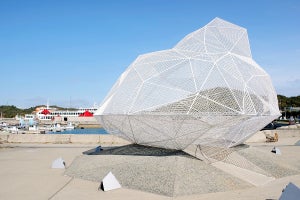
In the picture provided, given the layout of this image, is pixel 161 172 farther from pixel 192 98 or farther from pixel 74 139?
pixel 74 139

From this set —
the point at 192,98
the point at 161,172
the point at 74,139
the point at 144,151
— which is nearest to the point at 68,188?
the point at 161,172

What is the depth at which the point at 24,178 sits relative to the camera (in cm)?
1528

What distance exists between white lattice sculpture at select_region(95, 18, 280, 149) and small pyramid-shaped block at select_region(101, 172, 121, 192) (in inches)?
122

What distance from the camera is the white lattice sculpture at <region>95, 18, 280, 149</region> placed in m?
14.4

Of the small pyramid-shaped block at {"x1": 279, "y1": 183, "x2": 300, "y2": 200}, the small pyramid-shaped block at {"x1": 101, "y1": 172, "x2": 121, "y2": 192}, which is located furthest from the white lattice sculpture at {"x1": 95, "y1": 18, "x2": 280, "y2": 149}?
the small pyramid-shaped block at {"x1": 279, "y1": 183, "x2": 300, "y2": 200}

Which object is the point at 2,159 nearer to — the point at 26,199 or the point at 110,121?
the point at 110,121

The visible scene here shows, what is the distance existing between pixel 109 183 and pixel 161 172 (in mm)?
2157

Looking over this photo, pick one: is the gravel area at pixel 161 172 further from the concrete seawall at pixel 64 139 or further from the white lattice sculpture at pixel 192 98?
the concrete seawall at pixel 64 139

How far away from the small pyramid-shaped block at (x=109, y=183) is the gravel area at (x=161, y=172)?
43cm

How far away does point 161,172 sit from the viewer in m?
13.7

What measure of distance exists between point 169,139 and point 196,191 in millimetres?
3277

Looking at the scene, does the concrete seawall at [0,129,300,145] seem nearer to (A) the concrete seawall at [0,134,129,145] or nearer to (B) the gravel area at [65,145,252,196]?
(A) the concrete seawall at [0,134,129,145]

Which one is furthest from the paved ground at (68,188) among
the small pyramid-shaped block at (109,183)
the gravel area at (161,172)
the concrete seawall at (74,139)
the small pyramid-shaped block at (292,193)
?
the concrete seawall at (74,139)

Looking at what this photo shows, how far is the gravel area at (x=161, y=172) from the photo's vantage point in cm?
1275
